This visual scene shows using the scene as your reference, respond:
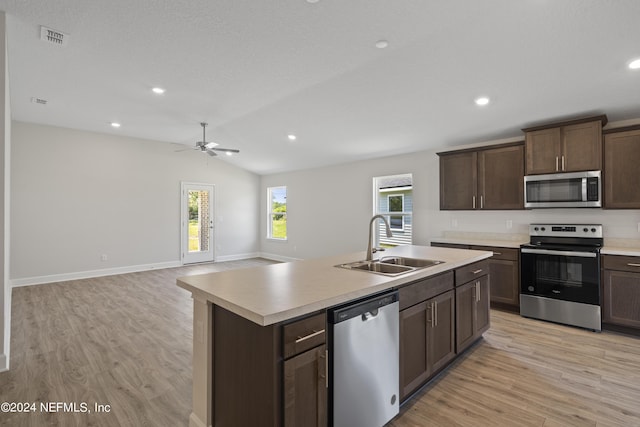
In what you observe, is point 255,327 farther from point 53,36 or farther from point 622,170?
point 622,170

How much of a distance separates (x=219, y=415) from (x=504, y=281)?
12.1 ft

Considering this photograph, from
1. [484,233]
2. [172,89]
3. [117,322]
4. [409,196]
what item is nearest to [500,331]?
[484,233]

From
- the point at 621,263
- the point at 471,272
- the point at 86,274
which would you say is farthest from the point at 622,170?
the point at 86,274

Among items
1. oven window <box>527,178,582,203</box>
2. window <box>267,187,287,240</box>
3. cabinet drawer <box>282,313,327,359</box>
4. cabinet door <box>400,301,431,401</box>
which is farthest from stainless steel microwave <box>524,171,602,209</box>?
window <box>267,187,287,240</box>

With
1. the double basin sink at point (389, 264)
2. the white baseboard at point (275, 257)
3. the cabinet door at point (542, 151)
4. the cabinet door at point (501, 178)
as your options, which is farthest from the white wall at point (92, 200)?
the cabinet door at point (542, 151)

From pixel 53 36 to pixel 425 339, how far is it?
415cm

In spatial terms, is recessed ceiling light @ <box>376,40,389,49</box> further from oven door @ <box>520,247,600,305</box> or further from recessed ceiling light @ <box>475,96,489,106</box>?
oven door @ <box>520,247,600,305</box>

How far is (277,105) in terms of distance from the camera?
4469 mm

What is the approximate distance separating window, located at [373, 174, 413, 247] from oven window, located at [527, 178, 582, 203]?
2.00m

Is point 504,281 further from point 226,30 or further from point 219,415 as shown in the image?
point 226,30

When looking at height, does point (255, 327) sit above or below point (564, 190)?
below

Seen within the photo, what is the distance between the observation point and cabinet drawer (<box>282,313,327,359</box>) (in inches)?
50.8

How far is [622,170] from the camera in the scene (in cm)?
328

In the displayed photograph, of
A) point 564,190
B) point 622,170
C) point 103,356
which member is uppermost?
point 622,170
